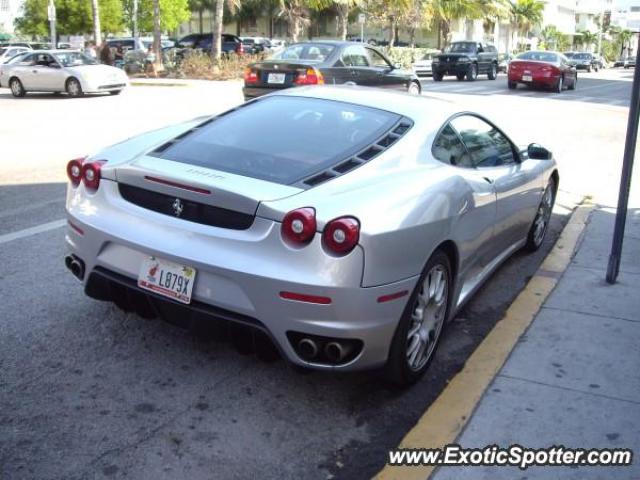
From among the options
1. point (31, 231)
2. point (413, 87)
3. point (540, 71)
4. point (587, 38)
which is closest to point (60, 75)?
point (413, 87)

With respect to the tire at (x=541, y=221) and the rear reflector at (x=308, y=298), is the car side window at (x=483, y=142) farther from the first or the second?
the rear reflector at (x=308, y=298)

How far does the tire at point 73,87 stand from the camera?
65.6 feet

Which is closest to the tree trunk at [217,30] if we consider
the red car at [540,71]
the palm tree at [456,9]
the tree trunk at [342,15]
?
the tree trunk at [342,15]

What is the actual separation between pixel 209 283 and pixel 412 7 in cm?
4217

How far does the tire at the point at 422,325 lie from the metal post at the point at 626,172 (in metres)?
1.92

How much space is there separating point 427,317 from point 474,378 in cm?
43

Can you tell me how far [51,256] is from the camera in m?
5.58

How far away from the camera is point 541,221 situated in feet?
20.7

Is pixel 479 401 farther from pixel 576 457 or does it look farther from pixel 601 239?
pixel 601 239

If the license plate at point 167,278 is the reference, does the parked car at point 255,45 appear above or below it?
above

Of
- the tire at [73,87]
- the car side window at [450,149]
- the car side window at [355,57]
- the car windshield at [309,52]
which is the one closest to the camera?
the car side window at [450,149]

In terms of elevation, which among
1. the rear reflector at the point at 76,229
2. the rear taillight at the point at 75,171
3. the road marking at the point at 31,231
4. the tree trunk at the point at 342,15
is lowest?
the road marking at the point at 31,231

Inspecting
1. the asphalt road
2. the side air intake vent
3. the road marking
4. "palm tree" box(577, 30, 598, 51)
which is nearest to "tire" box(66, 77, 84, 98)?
the road marking

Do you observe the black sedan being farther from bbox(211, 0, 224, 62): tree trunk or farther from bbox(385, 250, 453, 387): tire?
bbox(211, 0, 224, 62): tree trunk
